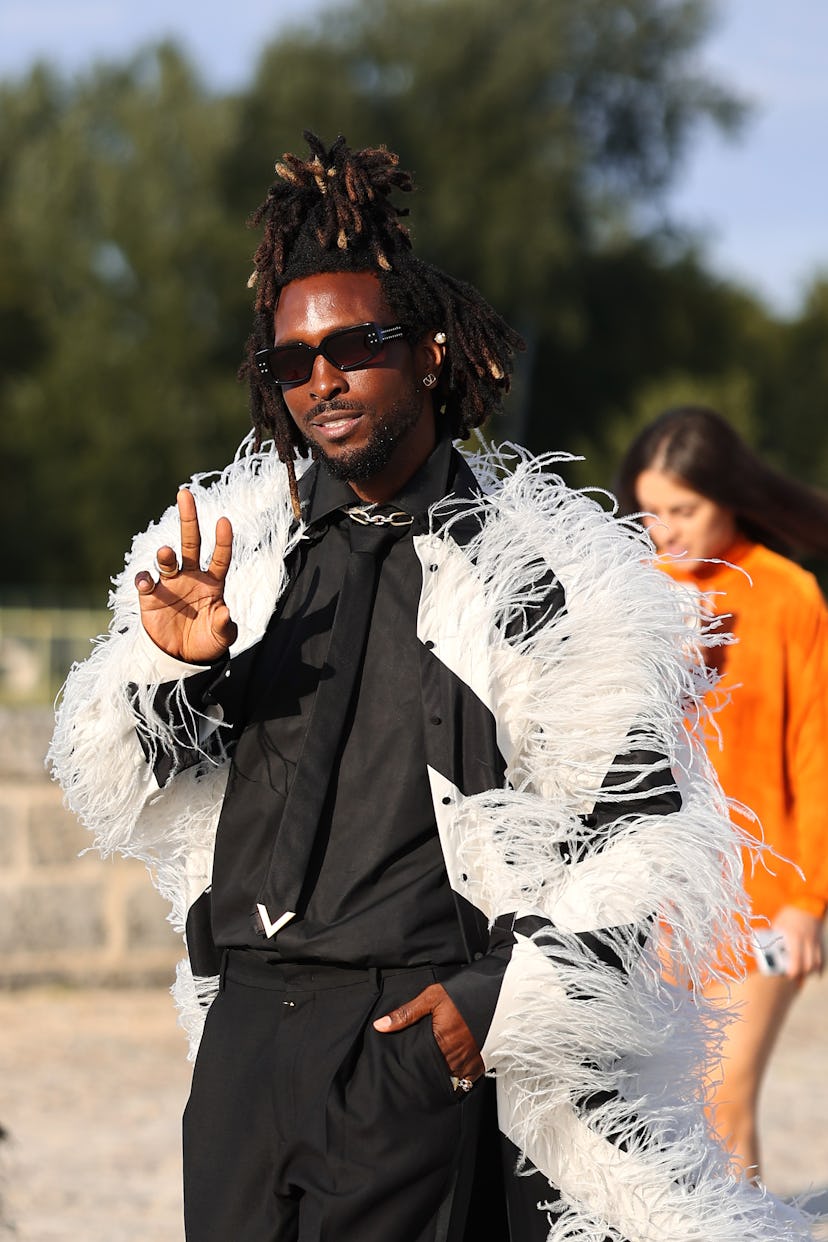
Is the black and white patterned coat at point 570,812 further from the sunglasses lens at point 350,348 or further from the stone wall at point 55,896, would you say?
the stone wall at point 55,896

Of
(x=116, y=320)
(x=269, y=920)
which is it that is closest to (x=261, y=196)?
(x=116, y=320)

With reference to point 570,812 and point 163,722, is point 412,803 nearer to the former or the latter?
point 570,812

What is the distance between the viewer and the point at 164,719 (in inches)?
121

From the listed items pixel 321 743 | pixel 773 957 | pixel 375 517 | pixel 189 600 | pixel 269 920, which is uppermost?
pixel 375 517

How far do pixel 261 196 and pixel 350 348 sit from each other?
130 ft

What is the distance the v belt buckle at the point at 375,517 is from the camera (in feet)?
10.4

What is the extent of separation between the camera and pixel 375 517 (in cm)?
319

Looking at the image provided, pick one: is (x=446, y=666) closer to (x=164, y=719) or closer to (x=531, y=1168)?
(x=164, y=719)

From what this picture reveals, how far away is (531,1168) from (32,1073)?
5.30 metres

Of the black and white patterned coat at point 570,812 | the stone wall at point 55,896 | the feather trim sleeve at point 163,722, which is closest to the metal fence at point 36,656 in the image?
the stone wall at point 55,896

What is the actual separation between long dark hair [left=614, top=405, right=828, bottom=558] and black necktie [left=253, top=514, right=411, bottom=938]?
2.22 metres

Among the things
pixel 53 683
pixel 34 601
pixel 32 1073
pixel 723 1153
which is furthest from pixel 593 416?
pixel 723 1153

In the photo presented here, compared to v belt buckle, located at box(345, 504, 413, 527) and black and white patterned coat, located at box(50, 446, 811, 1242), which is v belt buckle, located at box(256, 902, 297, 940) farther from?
v belt buckle, located at box(345, 504, 413, 527)

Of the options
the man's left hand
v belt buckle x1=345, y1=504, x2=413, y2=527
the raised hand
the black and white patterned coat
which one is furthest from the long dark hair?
the man's left hand
